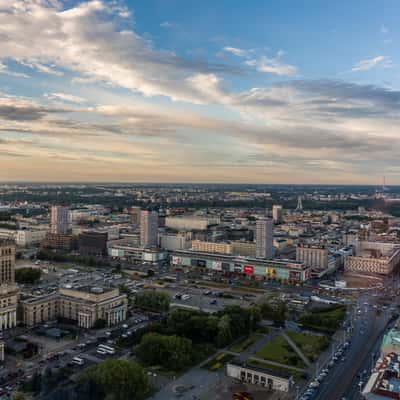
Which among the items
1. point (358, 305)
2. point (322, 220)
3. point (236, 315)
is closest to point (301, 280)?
point (358, 305)

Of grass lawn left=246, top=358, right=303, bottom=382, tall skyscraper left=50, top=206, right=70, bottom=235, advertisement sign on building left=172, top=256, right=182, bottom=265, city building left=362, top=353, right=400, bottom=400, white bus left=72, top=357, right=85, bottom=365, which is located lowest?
grass lawn left=246, top=358, right=303, bottom=382

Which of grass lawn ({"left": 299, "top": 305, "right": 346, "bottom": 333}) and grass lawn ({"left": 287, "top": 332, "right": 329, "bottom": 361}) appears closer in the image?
grass lawn ({"left": 287, "top": 332, "right": 329, "bottom": 361})

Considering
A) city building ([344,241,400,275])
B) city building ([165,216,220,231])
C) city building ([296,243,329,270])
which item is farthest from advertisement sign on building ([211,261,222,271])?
city building ([165,216,220,231])

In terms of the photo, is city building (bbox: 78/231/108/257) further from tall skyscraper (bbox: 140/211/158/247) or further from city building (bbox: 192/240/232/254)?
city building (bbox: 192/240/232/254)

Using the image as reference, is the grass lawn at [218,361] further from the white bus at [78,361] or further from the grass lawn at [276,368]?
the white bus at [78,361]

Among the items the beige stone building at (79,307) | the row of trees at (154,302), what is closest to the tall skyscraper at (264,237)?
the row of trees at (154,302)

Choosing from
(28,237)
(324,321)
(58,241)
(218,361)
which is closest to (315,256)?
(324,321)
